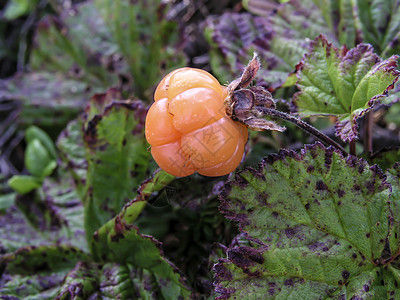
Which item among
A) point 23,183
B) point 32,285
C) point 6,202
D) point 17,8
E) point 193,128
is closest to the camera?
point 193,128

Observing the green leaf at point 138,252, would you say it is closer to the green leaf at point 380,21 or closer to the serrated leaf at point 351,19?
the serrated leaf at point 351,19

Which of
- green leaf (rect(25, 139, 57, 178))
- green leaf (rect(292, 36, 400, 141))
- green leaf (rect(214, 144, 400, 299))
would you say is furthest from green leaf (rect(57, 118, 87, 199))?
green leaf (rect(292, 36, 400, 141))

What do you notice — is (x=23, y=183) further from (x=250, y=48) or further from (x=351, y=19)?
(x=351, y=19)

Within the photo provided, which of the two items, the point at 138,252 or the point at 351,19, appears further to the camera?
the point at 351,19

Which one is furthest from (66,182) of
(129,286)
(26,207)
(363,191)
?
(363,191)

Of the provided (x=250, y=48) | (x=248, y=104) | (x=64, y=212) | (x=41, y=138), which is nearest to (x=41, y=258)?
(x=64, y=212)

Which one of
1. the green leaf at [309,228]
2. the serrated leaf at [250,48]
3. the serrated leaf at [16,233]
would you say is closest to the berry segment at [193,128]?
the green leaf at [309,228]

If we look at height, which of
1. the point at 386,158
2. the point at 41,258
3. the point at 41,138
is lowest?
the point at 41,258

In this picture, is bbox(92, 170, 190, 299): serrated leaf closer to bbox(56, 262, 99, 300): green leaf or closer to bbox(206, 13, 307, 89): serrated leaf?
bbox(56, 262, 99, 300): green leaf
